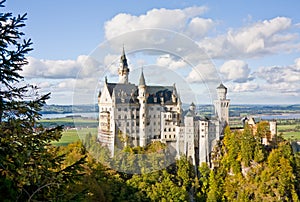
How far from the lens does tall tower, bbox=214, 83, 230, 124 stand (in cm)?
3588

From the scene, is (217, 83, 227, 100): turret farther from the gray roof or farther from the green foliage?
the gray roof

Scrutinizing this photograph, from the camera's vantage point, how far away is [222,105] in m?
36.3

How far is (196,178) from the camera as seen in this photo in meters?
32.2

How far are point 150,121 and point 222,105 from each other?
→ 7791 millimetres

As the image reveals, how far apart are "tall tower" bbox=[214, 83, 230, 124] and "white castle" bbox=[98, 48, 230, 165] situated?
83cm

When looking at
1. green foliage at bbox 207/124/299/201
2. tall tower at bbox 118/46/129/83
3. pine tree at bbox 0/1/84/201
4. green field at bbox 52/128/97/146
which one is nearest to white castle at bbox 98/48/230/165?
tall tower at bbox 118/46/129/83

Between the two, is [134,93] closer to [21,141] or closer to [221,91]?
[221,91]

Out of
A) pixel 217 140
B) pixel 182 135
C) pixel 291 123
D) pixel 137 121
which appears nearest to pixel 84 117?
pixel 137 121

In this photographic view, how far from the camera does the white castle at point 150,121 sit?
1224 inches

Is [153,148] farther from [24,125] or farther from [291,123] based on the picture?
[291,123]

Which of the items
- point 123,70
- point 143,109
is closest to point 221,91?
point 143,109

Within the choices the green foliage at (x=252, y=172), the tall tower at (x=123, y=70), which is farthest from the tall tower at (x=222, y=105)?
the tall tower at (x=123, y=70)

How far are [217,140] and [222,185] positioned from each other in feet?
13.9

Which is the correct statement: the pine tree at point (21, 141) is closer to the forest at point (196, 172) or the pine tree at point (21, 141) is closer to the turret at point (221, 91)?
the forest at point (196, 172)
